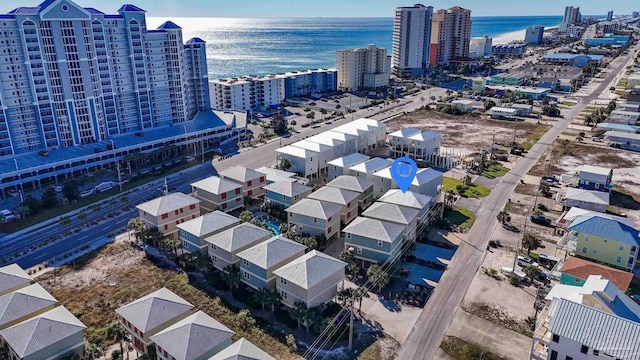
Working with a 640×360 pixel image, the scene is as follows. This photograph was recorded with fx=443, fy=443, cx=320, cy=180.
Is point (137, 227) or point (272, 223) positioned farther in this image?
point (272, 223)

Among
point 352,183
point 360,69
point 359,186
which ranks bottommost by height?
point 359,186

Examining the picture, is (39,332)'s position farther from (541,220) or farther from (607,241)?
(541,220)

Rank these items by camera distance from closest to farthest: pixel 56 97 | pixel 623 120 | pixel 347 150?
pixel 56 97 → pixel 347 150 → pixel 623 120

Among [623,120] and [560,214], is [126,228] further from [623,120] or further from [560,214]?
[623,120]

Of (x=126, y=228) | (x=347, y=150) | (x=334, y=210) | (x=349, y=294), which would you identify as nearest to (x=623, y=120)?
(x=347, y=150)

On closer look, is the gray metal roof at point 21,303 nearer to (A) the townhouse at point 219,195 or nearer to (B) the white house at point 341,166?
(A) the townhouse at point 219,195

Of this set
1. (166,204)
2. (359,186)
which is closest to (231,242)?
(166,204)

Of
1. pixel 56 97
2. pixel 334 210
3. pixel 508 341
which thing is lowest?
pixel 508 341
